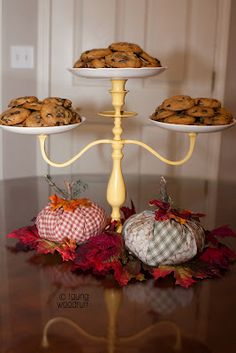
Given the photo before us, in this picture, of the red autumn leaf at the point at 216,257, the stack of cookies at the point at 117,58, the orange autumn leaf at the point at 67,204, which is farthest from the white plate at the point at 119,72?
the red autumn leaf at the point at 216,257

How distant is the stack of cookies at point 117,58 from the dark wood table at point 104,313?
1.33 ft

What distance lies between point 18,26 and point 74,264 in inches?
71.3

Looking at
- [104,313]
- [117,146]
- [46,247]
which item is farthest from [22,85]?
[104,313]

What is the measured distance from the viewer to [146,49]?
102 inches

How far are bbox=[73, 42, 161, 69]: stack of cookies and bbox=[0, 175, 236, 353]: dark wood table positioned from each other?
0.41 metres

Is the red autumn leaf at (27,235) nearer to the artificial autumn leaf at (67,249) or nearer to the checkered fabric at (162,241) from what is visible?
the artificial autumn leaf at (67,249)

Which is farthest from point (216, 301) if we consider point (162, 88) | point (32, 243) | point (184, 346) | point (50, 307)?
point (162, 88)

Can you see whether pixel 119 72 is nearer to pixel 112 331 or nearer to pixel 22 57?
pixel 112 331

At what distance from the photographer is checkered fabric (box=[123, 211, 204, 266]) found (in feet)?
2.93

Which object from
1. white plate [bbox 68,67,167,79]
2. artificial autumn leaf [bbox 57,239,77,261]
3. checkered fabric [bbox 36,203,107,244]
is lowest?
artificial autumn leaf [bbox 57,239,77,261]

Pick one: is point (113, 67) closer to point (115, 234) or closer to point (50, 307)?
point (115, 234)

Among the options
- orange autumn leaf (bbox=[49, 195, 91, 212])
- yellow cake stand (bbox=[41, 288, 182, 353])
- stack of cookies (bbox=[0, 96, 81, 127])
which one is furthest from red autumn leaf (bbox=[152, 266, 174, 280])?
stack of cookies (bbox=[0, 96, 81, 127])

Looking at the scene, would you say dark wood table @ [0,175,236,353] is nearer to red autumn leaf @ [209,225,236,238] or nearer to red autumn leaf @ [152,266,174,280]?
red autumn leaf @ [152,266,174,280]

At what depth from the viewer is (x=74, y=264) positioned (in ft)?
3.09
